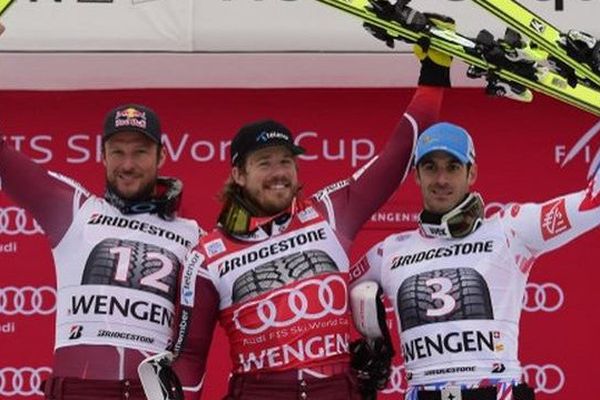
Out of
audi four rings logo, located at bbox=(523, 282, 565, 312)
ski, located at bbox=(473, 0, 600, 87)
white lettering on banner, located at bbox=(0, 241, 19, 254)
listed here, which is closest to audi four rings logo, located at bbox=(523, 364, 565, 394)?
audi four rings logo, located at bbox=(523, 282, 565, 312)

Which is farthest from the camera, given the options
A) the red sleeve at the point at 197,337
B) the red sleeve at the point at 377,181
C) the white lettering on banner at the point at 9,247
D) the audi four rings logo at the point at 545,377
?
the white lettering on banner at the point at 9,247

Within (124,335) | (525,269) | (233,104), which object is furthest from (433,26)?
(233,104)

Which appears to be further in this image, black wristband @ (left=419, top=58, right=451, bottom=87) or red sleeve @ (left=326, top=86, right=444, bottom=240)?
black wristband @ (left=419, top=58, right=451, bottom=87)

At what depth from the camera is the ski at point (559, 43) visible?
5.37 meters

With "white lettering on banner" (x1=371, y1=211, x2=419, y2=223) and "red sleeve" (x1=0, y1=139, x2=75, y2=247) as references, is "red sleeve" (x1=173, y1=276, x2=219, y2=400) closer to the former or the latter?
"red sleeve" (x1=0, y1=139, x2=75, y2=247)

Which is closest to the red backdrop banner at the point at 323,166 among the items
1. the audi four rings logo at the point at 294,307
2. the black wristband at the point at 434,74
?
the black wristband at the point at 434,74

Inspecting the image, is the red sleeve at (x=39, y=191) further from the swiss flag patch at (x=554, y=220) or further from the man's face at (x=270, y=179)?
the swiss flag patch at (x=554, y=220)

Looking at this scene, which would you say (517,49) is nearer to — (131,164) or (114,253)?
(131,164)

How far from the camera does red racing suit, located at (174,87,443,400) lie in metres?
5.52

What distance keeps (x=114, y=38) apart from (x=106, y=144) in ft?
3.90

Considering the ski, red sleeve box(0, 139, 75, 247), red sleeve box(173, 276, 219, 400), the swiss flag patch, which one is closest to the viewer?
the ski

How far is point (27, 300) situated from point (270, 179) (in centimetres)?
231

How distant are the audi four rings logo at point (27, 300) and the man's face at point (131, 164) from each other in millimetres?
1840

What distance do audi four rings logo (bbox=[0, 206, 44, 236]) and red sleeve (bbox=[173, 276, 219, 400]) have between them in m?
2.12
